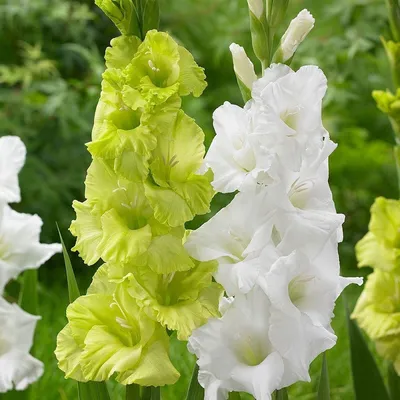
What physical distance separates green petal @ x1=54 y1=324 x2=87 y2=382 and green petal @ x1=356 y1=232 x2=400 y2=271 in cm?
60

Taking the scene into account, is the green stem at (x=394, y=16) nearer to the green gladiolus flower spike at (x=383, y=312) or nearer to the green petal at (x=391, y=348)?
the green gladiolus flower spike at (x=383, y=312)

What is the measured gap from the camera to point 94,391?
929 mm

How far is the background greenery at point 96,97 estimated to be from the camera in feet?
9.27

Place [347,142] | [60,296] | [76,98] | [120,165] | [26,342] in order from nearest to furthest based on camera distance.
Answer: [120,165] → [26,342] → [60,296] → [76,98] → [347,142]

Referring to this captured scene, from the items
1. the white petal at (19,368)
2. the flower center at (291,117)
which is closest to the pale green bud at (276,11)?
the flower center at (291,117)

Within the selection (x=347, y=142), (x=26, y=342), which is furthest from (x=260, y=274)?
(x=347, y=142)

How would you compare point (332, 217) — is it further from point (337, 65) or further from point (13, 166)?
point (337, 65)

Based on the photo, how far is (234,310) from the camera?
2.73ft

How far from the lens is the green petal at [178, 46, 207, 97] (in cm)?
83

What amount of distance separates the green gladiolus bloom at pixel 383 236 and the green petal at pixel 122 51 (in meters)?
0.62

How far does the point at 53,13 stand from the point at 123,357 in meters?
2.50

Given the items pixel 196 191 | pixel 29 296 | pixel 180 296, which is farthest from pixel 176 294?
pixel 29 296

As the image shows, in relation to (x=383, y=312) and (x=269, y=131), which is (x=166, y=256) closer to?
(x=269, y=131)

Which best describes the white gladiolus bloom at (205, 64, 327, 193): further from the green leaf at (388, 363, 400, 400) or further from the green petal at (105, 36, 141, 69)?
the green leaf at (388, 363, 400, 400)
